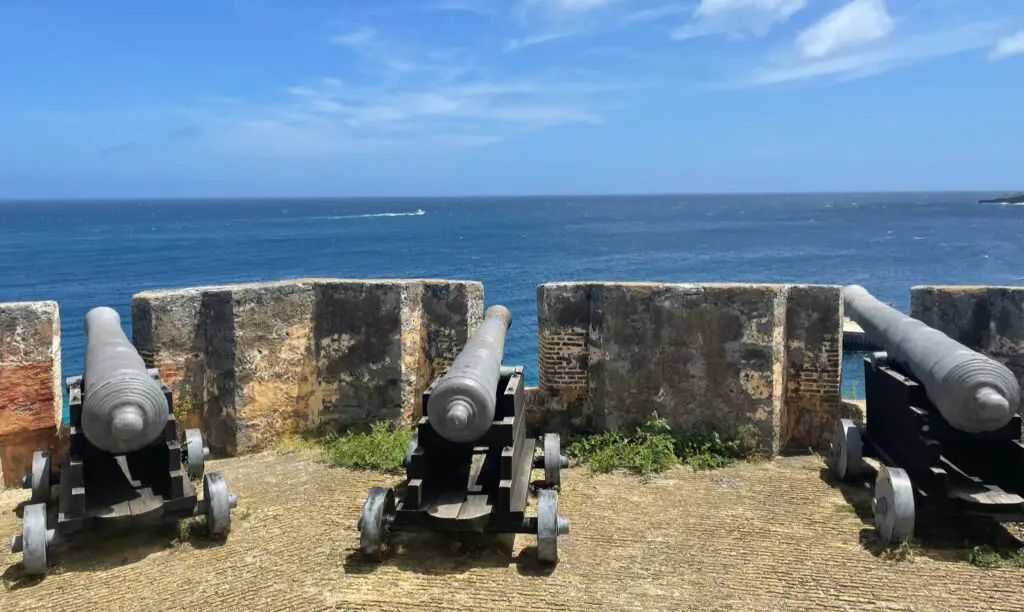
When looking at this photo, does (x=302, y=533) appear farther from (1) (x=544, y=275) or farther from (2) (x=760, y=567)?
(1) (x=544, y=275)

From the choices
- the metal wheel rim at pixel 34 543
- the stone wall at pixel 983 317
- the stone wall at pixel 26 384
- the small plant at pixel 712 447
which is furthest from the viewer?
the small plant at pixel 712 447

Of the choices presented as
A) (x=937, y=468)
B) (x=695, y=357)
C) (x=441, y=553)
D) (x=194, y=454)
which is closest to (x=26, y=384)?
(x=194, y=454)

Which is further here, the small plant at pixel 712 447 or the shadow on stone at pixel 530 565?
the small plant at pixel 712 447

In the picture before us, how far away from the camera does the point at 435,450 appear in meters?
5.39

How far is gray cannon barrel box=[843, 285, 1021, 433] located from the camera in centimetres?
518

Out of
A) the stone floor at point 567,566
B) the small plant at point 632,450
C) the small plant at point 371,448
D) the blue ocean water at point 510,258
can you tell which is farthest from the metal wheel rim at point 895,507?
the blue ocean water at point 510,258

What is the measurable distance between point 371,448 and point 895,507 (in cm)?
446

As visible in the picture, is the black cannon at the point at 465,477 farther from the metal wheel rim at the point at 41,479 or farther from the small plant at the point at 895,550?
the metal wheel rim at the point at 41,479

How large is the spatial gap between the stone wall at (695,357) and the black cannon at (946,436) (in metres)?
1.26

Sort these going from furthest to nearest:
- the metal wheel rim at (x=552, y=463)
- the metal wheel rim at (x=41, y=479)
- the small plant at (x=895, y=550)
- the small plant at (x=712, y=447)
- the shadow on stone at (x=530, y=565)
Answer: the small plant at (x=712, y=447), the metal wheel rim at (x=552, y=463), the metal wheel rim at (x=41, y=479), the small plant at (x=895, y=550), the shadow on stone at (x=530, y=565)

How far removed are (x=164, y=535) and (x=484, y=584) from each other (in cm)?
246

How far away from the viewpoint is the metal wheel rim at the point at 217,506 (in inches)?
220

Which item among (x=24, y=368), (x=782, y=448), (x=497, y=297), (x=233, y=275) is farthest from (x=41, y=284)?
(x=782, y=448)

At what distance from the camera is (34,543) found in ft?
16.5
